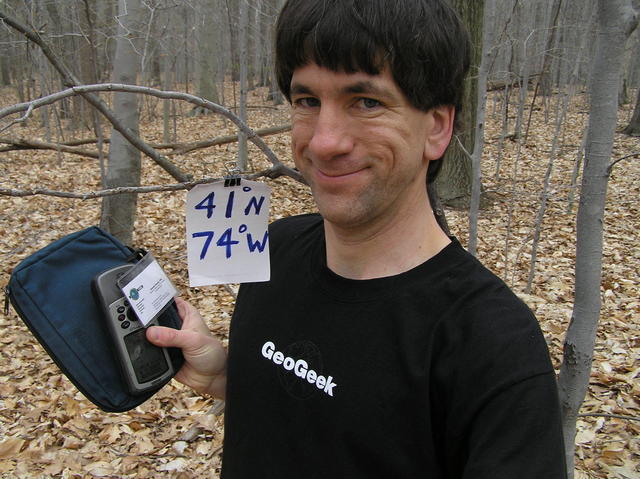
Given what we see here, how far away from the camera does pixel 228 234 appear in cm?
144

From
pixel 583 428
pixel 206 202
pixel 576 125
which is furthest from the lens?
pixel 576 125

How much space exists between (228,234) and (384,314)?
588 mm

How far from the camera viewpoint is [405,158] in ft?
3.54

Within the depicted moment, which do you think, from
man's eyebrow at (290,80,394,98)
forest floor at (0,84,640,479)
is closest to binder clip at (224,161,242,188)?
man's eyebrow at (290,80,394,98)

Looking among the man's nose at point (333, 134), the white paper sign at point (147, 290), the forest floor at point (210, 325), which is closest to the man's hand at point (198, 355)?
the white paper sign at point (147, 290)

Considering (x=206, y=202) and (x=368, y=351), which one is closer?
(x=368, y=351)

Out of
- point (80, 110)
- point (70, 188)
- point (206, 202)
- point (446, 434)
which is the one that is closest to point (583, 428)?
point (446, 434)

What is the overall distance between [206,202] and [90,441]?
8.57ft

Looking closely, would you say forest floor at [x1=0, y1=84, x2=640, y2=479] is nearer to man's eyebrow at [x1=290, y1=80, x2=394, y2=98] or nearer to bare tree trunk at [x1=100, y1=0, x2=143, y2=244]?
bare tree trunk at [x1=100, y1=0, x2=143, y2=244]

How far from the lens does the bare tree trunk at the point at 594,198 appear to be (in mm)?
1498

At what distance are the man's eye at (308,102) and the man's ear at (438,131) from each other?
10.5 inches

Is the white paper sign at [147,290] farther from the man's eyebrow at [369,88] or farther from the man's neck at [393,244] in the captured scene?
the man's eyebrow at [369,88]

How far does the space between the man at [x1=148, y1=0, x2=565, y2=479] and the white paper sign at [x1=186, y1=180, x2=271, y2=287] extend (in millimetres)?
178

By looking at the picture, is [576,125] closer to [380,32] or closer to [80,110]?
[80,110]
